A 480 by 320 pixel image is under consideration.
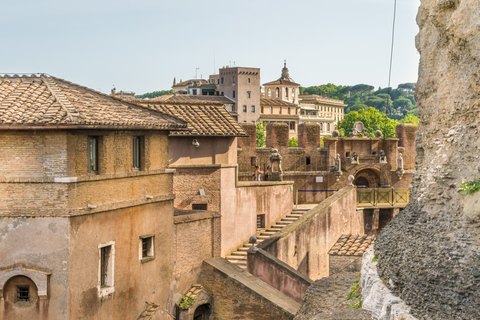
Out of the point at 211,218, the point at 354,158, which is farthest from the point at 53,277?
the point at 354,158

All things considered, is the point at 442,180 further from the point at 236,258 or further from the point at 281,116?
the point at 281,116

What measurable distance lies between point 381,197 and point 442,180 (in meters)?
24.2

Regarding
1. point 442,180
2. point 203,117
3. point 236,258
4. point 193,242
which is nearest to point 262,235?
point 236,258

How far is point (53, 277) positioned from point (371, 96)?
16334 cm

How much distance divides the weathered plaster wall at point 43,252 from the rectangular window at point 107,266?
4.48ft

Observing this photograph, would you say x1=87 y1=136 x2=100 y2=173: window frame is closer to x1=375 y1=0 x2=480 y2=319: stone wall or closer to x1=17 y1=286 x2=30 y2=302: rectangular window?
x1=17 y1=286 x2=30 y2=302: rectangular window

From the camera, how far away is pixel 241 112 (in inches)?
3984

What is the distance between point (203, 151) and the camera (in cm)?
2231

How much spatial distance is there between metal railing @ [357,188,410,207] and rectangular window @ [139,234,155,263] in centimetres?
1836

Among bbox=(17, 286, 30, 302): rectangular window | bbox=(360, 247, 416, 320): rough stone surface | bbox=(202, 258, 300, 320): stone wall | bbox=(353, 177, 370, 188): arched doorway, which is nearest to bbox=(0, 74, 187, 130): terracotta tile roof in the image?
bbox=(17, 286, 30, 302): rectangular window

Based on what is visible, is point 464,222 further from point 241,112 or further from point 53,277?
point 241,112

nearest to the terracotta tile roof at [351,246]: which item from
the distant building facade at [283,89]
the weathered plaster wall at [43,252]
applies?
the weathered plaster wall at [43,252]

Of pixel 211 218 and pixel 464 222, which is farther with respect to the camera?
pixel 211 218

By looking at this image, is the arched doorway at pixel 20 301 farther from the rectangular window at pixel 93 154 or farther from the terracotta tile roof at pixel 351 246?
the terracotta tile roof at pixel 351 246
